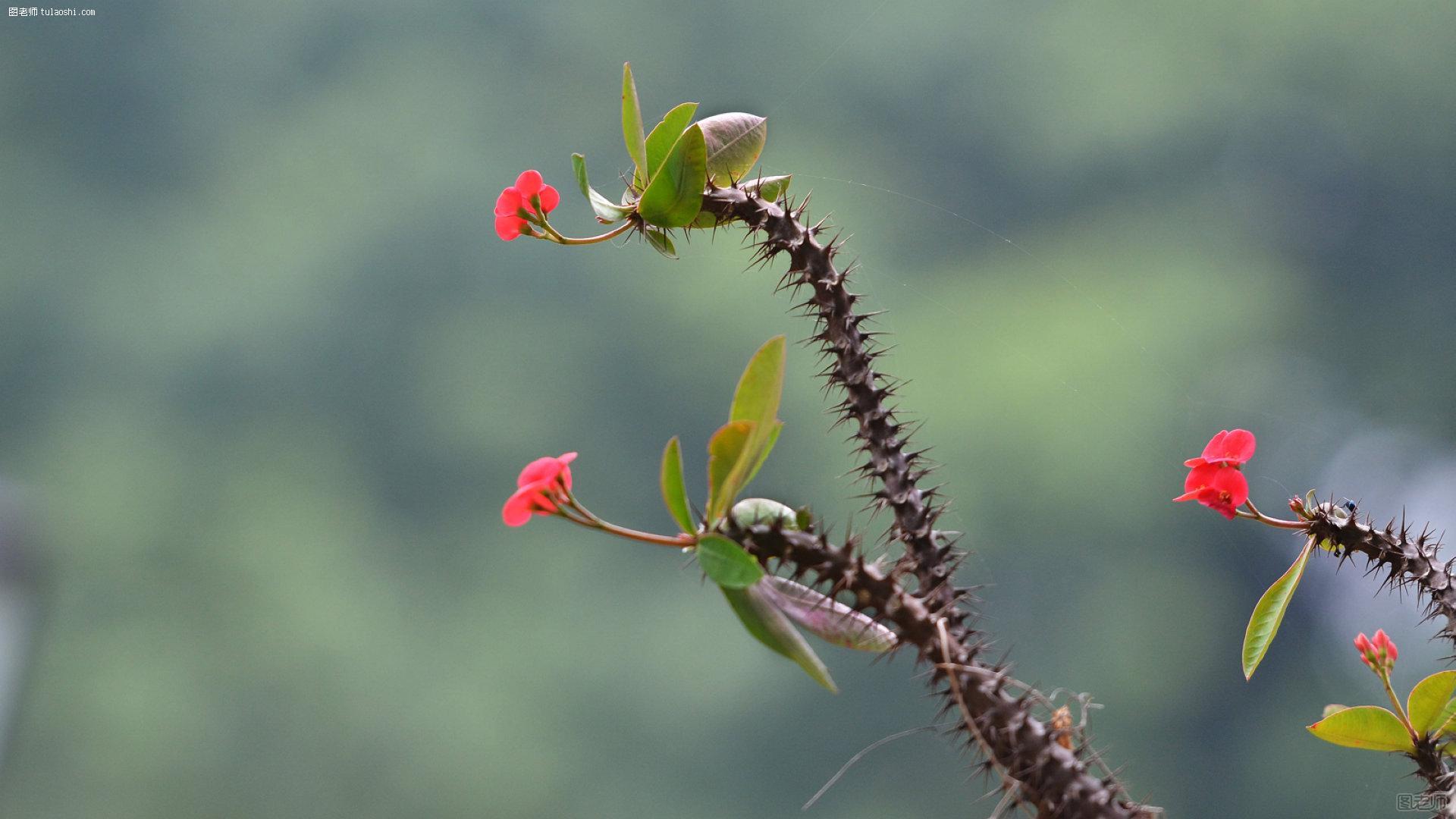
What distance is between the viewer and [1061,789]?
0.32m

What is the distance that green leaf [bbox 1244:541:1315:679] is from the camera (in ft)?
1.34

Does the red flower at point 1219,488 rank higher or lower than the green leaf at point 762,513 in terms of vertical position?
higher

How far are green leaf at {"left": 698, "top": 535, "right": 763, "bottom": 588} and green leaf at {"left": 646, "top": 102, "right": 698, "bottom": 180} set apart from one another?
16 centimetres

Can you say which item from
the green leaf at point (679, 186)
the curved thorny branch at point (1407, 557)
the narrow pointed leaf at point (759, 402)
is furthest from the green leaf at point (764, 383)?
the curved thorny branch at point (1407, 557)

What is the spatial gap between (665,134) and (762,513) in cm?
16

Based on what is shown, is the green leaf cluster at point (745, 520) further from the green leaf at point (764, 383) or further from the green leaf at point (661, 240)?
the green leaf at point (661, 240)

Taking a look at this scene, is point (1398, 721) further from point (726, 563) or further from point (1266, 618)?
point (726, 563)

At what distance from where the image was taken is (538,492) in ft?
0.97

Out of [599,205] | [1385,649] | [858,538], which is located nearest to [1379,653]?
[1385,649]

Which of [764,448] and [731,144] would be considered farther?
[731,144]

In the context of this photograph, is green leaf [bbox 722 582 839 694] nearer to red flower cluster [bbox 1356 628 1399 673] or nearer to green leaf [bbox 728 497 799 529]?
green leaf [bbox 728 497 799 529]

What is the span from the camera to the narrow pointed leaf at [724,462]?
288 millimetres

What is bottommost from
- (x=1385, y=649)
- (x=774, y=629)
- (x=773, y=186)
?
(x=774, y=629)

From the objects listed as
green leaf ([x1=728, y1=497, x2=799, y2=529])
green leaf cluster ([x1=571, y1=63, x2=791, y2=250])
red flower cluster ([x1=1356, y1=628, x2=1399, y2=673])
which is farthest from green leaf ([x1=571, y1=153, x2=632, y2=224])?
red flower cluster ([x1=1356, y1=628, x2=1399, y2=673])
